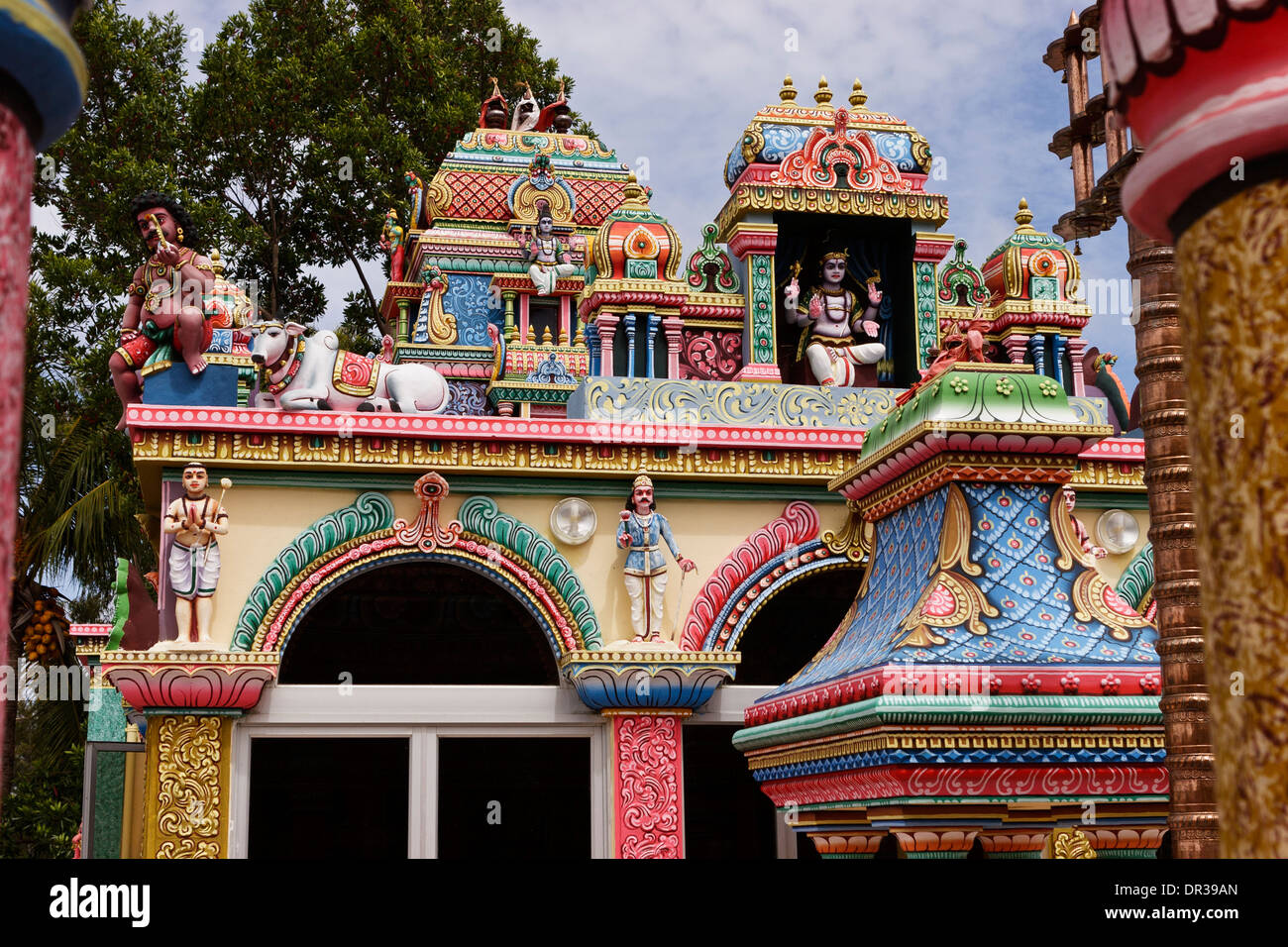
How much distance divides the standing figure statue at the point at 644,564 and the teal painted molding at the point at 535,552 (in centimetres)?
40

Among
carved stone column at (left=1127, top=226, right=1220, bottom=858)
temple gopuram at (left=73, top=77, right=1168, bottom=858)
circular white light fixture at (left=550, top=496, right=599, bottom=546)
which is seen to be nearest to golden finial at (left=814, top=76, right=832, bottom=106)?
temple gopuram at (left=73, top=77, right=1168, bottom=858)

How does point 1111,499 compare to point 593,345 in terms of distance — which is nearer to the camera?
point 1111,499

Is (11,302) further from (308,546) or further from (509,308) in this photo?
(509,308)

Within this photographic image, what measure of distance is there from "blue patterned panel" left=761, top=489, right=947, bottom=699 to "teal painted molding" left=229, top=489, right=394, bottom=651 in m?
6.58

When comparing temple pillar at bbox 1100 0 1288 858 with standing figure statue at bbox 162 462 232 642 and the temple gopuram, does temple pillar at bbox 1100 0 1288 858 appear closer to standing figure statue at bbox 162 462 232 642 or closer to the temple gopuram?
Answer: the temple gopuram

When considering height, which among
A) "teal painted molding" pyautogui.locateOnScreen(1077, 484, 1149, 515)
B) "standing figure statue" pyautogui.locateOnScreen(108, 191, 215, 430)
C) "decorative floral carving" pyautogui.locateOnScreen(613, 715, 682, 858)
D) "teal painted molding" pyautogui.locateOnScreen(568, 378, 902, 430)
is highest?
"standing figure statue" pyautogui.locateOnScreen(108, 191, 215, 430)

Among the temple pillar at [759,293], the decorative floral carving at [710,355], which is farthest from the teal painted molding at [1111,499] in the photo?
the decorative floral carving at [710,355]

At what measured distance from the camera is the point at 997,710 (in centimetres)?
503

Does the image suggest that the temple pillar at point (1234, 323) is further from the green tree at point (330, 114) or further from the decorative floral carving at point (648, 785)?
the green tree at point (330, 114)

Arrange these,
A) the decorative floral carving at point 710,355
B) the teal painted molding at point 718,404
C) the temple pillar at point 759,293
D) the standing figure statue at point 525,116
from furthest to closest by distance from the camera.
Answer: the standing figure statue at point 525,116 < the decorative floral carving at point 710,355 < the temple pillar at point 759,293 < the teal painted molding at point 718,404

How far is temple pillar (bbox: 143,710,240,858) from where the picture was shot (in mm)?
11242

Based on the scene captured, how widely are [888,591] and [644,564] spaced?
254 inches

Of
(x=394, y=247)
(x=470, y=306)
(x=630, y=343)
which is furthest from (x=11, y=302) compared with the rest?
(x=394, y=247)

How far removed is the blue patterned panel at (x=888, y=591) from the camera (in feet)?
18.8
